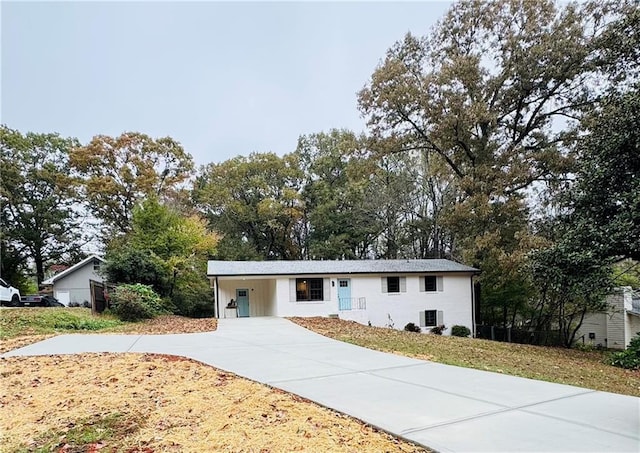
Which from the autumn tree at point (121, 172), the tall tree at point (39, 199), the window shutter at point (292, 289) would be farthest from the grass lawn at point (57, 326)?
the tall tree at point (39, 199)

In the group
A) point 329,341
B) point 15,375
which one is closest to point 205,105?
point 329,341

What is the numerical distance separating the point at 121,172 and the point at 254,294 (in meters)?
14.1

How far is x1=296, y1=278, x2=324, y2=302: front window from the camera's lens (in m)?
18.9

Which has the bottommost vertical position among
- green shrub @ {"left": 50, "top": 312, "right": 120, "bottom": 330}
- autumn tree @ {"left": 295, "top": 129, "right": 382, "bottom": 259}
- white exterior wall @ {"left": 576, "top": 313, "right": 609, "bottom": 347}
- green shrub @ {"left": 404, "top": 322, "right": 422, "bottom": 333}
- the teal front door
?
white exterior wall @ {"left": 576, "top": 313, "right": 609, "bottom": 347}

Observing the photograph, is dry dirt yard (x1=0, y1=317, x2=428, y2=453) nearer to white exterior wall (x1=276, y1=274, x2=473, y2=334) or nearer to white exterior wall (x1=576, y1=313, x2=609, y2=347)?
white exterior wall (x1=276, y1=274, x2=473, y2=334)

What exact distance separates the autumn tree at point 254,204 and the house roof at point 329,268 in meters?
10.1

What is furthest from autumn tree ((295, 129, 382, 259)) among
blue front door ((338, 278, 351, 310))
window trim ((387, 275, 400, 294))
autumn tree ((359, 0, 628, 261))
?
blue front door ((338, 278, 351, 310))

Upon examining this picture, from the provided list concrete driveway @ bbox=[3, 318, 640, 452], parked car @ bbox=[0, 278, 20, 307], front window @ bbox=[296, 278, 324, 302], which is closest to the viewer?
concrete driveway @ bbox=[3, 318, 640, 452]

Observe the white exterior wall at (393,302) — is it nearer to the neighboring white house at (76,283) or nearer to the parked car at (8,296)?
the parked car at (8,296)

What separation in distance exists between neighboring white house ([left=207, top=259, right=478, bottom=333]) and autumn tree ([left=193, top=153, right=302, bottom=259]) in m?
9.58

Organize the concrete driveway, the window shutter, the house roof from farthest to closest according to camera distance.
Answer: the window shutter < the house roof < the concrete driveway

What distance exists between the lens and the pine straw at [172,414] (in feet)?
11.2

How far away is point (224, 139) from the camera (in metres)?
35.8

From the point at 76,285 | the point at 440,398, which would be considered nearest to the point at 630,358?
the point at 440,398
